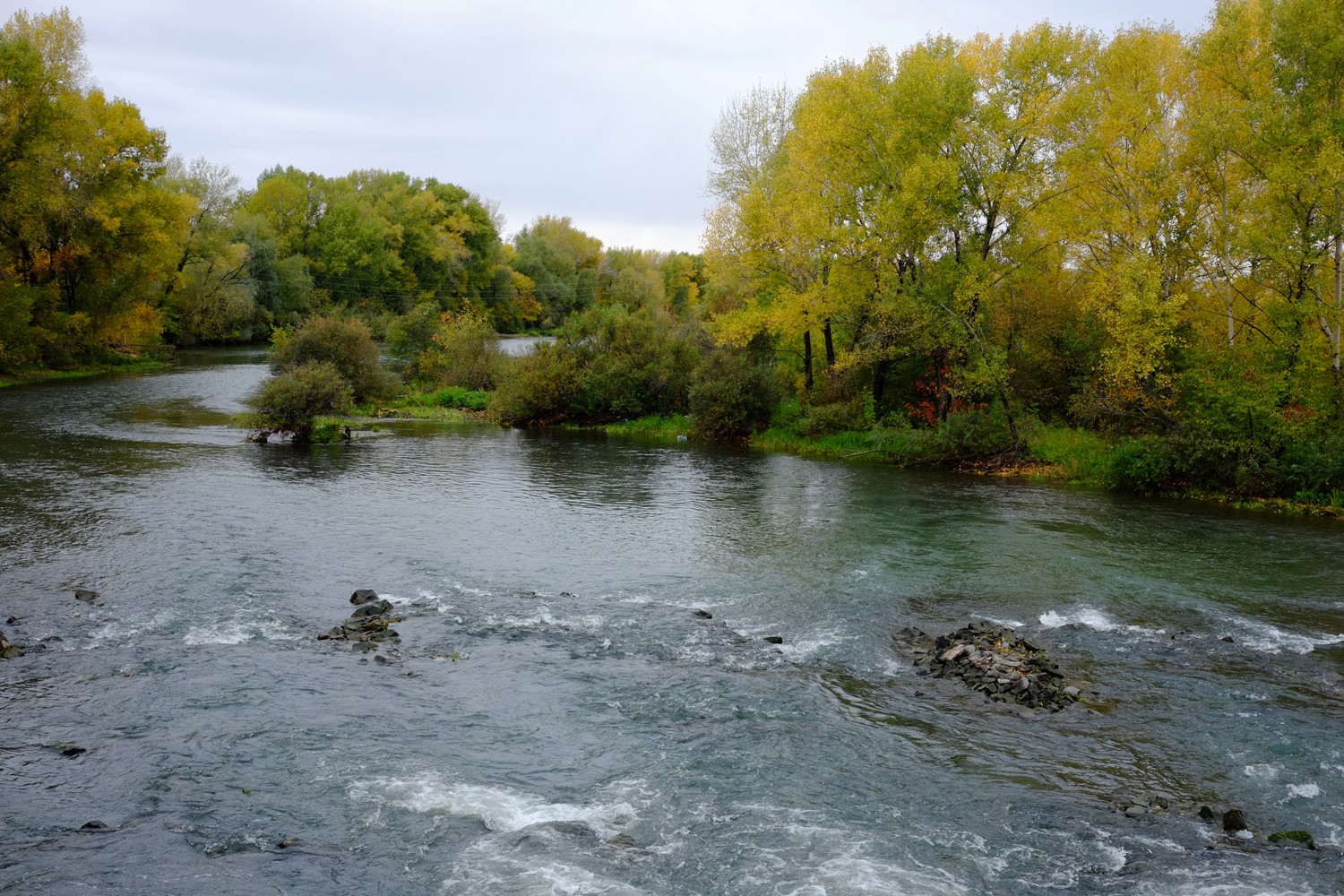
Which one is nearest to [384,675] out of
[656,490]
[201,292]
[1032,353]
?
[656,490]

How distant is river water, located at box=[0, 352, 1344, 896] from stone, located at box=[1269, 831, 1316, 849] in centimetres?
16

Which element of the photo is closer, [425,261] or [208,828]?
[208,828]

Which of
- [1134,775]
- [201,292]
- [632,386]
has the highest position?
[201,292]

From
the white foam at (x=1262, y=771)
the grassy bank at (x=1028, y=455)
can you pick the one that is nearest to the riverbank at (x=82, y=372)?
the grassy bank at (x=1028, y=455)

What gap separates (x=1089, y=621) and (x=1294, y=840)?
25.9 feet

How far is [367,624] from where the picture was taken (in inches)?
647

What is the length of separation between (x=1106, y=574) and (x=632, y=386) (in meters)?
32.1

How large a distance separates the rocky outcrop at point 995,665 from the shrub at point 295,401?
30.3 meters

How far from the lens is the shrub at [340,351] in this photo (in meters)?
49.7

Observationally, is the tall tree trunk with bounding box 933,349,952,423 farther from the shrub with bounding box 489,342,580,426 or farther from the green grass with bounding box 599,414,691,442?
the shrub with bounding box 489,342,580,426

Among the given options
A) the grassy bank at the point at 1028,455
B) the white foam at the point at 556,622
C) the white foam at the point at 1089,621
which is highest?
the grassy bank at the point at 1028,455

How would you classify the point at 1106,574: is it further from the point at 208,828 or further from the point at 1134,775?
the point at 208,828

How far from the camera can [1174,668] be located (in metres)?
15.1

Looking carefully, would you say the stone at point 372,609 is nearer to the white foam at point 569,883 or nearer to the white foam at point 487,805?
the white foam at point 487,805
